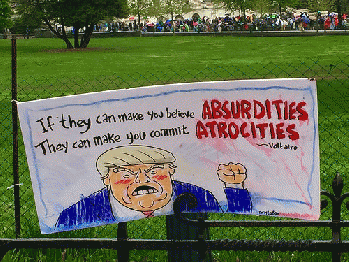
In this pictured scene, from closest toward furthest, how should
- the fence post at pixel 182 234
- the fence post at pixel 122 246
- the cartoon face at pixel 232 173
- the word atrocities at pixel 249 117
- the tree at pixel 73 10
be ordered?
the word atrocities at pixel 249 117
the cartoon face at pixel 232 173
the fence post at pixel 122 246
the fence post at pixel 182 234
the tree at pixel 73 10

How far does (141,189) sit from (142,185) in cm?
3

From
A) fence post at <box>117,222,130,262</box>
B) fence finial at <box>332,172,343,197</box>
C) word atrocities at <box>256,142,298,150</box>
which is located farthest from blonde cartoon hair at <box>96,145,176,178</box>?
fence finial at <box>332,172,343,197</box>

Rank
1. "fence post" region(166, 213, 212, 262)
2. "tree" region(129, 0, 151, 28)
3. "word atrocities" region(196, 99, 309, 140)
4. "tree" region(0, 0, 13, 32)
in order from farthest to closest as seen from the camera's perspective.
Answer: "tree" region(129, 0, 151, 28) → "tree" region(0, 0, 13, 32) → "fence post" region(166, 213, 212, 262) → "word atrocities" region(196, 99, 309, 140)

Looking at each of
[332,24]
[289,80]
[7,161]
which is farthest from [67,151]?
[332,24]

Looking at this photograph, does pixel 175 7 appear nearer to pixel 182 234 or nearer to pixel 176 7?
pixel 176 7

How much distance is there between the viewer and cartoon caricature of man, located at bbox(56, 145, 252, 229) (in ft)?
13.3

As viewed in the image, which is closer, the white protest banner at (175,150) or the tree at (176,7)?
the white protest banner at (175,150)

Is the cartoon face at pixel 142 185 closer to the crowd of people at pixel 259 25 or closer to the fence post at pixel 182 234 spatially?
the fence post at pixel 182 234

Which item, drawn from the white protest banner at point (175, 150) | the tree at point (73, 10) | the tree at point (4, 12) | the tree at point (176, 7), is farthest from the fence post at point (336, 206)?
the tree at point (176, 7)

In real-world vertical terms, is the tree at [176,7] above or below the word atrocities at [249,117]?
above

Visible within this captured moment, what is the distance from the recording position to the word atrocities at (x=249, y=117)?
3.91m

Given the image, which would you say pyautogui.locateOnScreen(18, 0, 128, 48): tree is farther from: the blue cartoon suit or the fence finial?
the fence finial

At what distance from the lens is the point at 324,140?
10297 mm

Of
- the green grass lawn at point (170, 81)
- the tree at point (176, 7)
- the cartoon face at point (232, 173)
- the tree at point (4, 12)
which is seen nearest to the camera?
the cartoon face at point (232, 173)
